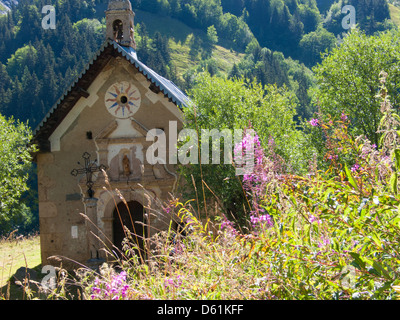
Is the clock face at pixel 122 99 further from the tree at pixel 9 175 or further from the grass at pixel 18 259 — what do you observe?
the tree at pixel 9 175

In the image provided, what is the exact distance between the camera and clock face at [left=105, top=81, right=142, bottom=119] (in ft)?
53.9

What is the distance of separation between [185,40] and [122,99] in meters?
145

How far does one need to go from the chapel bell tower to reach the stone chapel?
3.41m

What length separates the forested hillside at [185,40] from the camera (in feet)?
310

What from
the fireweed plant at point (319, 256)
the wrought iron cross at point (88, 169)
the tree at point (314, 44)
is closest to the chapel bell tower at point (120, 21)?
the wrought iron cross at point (88, 169)

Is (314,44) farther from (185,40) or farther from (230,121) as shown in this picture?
(230,121)

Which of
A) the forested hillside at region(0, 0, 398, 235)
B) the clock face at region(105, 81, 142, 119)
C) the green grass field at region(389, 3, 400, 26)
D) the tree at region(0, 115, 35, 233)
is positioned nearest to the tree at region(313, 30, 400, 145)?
the clock face at region(105, 81, 142, 119)

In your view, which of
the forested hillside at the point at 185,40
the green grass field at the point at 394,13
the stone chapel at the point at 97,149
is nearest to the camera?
the stone chapel at the point at 97,149

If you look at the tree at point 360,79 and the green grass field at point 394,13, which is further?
the green grass field at point 394,13

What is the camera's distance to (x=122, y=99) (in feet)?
54.4

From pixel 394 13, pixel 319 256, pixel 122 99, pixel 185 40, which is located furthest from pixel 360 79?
A: pixel 394 13

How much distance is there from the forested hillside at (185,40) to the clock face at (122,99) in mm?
62923

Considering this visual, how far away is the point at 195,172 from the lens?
13.5 m
